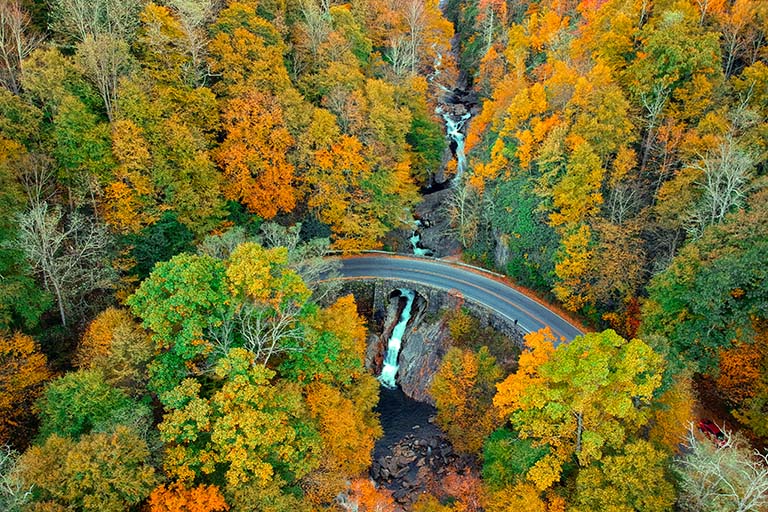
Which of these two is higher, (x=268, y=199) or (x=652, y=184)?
(x=652, y=184)

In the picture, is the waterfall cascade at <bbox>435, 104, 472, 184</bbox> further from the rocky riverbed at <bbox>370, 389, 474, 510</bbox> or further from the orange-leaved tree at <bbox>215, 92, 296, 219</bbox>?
the rocky riverbed at <bbox>370, 389, 474, 510</bbox>

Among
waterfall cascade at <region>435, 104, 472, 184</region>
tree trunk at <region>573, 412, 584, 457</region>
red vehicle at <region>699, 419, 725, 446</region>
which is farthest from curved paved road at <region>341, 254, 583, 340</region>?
waterfall cascade at <region>435, 104, 472, 184</region>

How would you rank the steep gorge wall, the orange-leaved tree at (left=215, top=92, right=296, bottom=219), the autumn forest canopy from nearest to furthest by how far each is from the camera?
the autumn forest canopy
the steep gorge wall
the orange-leaved tree at (left=215, top=92, right=296, bottom=219)

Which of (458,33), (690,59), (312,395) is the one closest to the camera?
(312,395)

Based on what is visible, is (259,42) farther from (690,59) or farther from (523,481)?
(523,481)

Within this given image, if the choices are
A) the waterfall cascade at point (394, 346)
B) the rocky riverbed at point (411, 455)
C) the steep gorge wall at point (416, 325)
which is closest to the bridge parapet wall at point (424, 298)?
the steep gorge wall at point (416, 325)

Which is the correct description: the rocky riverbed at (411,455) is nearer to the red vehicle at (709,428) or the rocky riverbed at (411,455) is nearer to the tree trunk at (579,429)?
the tree trunk at (579,429)

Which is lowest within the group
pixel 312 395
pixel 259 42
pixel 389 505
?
pixel 389 505

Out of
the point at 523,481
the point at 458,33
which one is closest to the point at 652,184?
the point at 523,481

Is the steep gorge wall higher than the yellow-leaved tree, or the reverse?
the yellow-leaved tree
